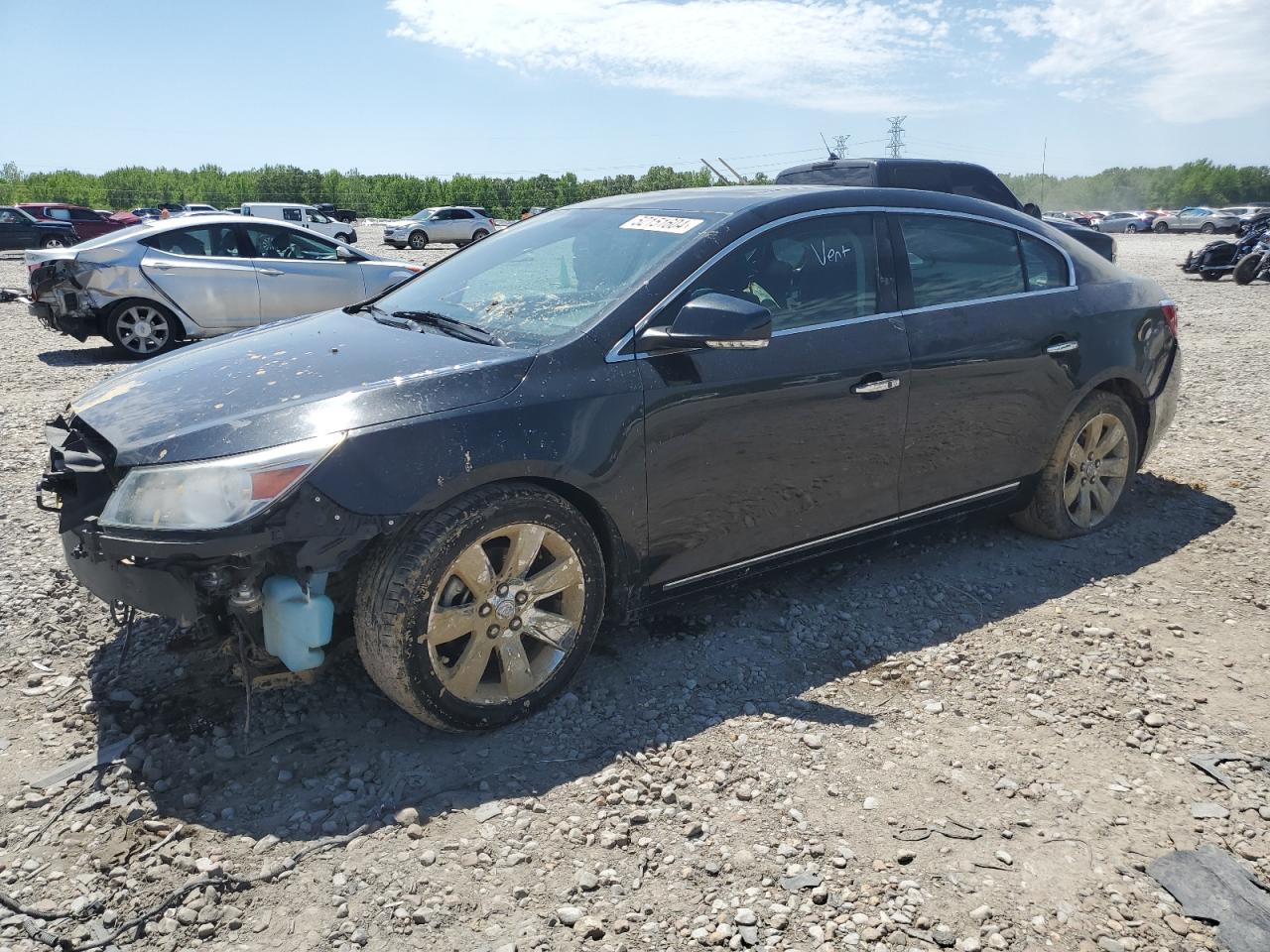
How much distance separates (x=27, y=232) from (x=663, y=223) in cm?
3292

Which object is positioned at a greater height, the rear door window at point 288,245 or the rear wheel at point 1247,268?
the rear door window at point 288,245

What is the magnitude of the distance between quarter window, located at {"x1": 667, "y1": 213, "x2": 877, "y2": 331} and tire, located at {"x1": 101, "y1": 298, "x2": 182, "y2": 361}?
8.22 m

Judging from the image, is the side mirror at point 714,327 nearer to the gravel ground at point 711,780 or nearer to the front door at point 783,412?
the front door at point 783,412

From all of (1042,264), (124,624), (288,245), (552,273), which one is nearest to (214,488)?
(124,624)

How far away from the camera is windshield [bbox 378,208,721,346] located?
343 centimetres

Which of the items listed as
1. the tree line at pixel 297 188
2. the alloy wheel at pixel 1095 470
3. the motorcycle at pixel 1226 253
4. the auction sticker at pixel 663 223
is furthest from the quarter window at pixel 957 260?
the tree line at pixel 297 188

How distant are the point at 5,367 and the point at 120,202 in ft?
182

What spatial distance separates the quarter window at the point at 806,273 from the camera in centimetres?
355

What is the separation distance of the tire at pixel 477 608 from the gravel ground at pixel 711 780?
0.16 metres

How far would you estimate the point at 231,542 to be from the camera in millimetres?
2629

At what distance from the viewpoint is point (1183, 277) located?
20875 mm

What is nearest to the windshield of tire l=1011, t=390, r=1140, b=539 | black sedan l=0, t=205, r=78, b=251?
tire l=1011, t=390, r=1140, b=539

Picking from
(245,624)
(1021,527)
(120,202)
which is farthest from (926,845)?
(120,202)

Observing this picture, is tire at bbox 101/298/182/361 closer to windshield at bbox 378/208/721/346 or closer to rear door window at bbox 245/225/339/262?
rear door window at bbox 245/225/339/262
